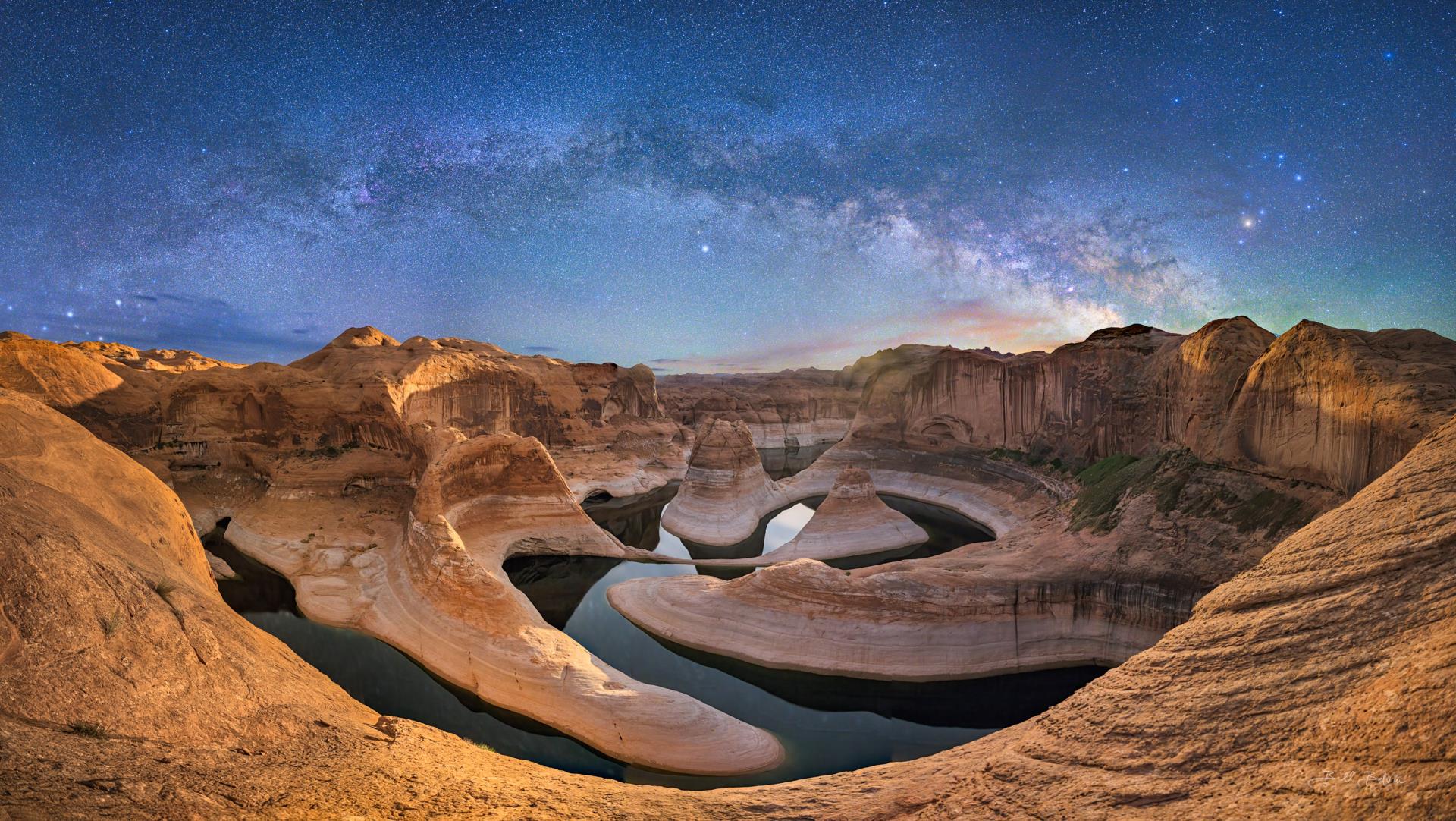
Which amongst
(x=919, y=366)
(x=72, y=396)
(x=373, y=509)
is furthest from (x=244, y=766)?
(x=919, y=366)

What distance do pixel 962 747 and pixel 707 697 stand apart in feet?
20.1

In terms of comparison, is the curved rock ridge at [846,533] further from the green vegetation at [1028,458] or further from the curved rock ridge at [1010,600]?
the green vegetation at [1028,458]

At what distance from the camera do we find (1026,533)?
15.4 metres

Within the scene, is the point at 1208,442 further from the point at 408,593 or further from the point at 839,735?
the point at 408,593

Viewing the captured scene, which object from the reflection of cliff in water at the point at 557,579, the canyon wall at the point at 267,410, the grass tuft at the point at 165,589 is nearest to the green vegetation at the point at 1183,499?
the reflection of cliff in water at the point at 557,579

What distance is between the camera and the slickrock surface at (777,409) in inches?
1977

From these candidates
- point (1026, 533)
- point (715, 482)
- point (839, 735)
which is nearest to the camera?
point (839, 735)

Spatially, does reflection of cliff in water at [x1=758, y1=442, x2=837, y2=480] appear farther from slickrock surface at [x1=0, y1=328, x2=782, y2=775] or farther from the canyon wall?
the canyon wall

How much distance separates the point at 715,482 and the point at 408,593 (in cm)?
1230

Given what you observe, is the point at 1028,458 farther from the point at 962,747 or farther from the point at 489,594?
the point at 489,594

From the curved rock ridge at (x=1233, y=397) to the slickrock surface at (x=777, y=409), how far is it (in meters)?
25.6

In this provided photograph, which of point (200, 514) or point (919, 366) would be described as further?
point (919, 366)

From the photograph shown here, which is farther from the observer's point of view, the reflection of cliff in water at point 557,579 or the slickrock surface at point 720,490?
the slickrock surface at point 720,490

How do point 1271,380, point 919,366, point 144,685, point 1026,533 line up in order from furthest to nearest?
1. point 919,366
2. point 1026,533
3. point 1271,380
4. point 144,685
